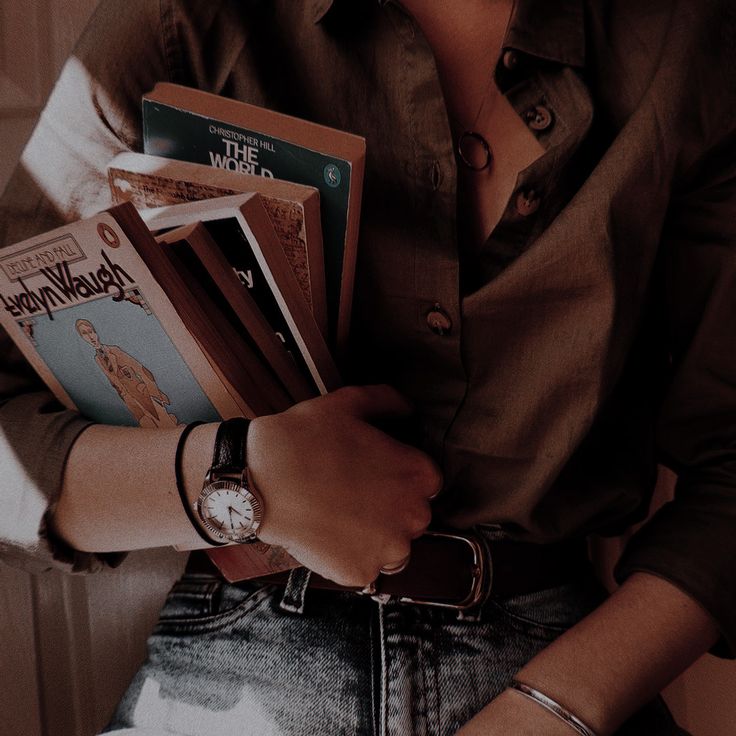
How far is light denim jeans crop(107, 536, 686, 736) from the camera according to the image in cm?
69

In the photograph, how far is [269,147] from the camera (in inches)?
23.1

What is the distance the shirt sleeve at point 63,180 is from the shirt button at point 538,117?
13.1 inches

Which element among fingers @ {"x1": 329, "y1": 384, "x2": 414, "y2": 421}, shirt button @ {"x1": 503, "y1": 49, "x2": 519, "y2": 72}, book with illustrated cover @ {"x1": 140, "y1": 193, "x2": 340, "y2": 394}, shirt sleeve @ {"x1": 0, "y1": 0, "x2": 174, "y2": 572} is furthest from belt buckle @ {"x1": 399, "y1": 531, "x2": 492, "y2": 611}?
shirt button @ {"x1": 503, "y1": 49, "x2": 519, "y2": 72}

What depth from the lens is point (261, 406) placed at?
26.9 inches

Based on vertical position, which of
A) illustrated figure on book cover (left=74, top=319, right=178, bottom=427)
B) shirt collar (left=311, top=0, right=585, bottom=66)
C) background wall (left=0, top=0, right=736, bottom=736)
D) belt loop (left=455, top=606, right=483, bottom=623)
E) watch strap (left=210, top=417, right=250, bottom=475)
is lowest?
background wall (left=0, top=0, right=736, bottom=736)

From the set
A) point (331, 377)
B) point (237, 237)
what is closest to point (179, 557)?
point (331, 377)

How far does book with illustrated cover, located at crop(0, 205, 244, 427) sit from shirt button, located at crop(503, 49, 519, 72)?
336 millimetres

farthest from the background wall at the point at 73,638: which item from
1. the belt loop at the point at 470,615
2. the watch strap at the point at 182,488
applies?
the watch strap at the point at 182,488

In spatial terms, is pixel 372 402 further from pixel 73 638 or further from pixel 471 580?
pixel 73 638

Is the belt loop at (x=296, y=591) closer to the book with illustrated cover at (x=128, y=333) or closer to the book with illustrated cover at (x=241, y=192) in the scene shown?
the book with illustrated cover at (x=128, y=333)

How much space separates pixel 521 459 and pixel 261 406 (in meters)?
0.26

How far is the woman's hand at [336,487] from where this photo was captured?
2.06 feet

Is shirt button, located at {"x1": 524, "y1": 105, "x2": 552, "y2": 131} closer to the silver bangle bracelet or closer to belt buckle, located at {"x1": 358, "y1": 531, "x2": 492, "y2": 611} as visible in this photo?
belt buckle, located at {"x1": 358, "y1": 531, "x2": 492, "y2": 611}

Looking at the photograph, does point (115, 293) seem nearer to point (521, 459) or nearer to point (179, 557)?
point (521, 459)
